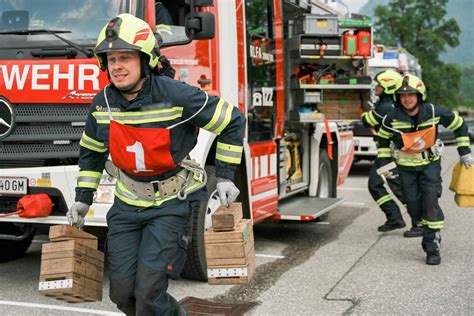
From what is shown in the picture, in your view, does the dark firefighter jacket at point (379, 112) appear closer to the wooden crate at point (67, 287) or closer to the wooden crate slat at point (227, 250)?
the wooden crate slat at point (227, 250)

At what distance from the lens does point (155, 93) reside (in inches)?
162

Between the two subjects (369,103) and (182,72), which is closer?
(182,72)

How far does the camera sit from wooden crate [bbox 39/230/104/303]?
159 inches

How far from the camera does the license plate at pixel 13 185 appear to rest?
5.86m

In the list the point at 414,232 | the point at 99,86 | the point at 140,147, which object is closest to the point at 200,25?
the point at 99,86

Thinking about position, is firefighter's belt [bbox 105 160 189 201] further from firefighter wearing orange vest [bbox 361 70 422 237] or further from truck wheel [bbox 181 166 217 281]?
firefighter wearing orange vest [bbox 361 70 422 237]

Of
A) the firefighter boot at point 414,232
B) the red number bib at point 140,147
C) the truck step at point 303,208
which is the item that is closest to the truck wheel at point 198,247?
the truck step at point 303,208

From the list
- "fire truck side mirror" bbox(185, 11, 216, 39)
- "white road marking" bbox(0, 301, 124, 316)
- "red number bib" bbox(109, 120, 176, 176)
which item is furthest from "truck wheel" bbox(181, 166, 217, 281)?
"red number bib" bbox(109, 120, 176, 176)

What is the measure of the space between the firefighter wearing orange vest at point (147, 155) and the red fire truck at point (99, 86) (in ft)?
5.08

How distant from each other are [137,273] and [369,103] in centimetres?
→ 769

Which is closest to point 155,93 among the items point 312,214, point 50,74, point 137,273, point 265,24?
point 137,273

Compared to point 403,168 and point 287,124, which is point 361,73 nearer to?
point 287,124

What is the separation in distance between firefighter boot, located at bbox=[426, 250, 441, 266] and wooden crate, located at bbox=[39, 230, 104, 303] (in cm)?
393

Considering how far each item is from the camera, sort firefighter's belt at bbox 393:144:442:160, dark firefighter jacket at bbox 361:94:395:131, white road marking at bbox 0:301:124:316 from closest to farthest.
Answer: white road marking at bbox 0:301:124:316 → firefighter's belt at bbox 393:144:442:160 → dark firefighter jacket at bbox 361:94:395:131
